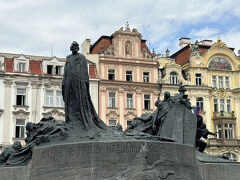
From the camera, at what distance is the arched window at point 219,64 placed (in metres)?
45.0

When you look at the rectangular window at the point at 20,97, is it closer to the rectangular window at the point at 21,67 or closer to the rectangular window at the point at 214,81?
the rectangular window at the point at 21,67

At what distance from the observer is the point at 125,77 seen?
1654 inches

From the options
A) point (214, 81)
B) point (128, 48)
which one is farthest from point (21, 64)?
point (214, 81)

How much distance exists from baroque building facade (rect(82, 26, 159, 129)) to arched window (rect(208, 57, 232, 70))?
19.9 feet

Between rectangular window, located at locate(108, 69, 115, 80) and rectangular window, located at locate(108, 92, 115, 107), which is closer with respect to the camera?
rectangular window, located at locate(108, 92, 115, 107)

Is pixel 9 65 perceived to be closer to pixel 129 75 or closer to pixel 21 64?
pixel 21 64

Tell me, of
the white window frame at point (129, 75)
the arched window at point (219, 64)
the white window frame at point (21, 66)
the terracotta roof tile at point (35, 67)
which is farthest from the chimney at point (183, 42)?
the white window frame at point (21, 66)

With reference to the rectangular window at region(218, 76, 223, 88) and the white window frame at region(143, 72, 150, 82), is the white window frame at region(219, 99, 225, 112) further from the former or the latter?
the white window frame at region(143, 72, 150, 82)

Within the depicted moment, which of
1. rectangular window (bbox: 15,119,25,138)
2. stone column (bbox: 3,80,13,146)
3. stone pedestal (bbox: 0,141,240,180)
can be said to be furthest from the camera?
rectangular window (bbox: 15,119,25,138)

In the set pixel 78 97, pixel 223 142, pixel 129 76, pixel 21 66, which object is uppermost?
pixel 21 66

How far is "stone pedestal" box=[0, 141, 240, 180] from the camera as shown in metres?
10.5

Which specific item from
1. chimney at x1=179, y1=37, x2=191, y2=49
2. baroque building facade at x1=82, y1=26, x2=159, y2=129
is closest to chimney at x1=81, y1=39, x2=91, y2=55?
baroque building facade at x1=82, y1=26, x2=159, y2=129

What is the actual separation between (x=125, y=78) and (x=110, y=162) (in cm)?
3150

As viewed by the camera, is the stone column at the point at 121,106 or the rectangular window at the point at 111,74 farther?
the rectangular window at the point at 111,74
